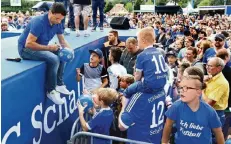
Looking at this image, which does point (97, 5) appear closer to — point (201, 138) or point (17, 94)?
point (17, 94)

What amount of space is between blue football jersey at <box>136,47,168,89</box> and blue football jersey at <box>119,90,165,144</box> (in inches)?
8.5

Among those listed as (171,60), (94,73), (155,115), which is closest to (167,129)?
(155,115)

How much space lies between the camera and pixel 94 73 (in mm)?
5184

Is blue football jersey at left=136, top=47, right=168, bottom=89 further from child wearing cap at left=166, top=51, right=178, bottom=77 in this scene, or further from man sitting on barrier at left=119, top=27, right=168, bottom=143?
child wearing cap at left=166, top=51, right=178, bottom=77

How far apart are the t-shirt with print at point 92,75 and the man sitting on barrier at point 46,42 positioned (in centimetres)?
99

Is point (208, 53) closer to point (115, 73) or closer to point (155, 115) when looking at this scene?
point (115, 73)

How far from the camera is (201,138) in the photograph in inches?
114

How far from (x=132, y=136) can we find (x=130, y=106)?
1.45ft

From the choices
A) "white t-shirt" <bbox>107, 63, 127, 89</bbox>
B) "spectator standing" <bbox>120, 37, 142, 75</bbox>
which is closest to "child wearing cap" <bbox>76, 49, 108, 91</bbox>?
"white t-shirt" <bbox>107, 63, 127, 89</bbox>

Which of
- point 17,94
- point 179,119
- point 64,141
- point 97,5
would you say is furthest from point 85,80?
point 97,5

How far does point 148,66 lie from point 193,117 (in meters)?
1.03

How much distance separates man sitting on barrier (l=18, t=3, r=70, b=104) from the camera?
3777 millimetres

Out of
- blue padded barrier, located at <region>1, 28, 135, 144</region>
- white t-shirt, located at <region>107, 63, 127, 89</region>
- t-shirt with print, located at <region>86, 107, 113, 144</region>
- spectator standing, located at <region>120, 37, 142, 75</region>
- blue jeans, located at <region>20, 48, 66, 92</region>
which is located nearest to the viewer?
blue padded barrier, located at <region>1, 28, 135, 144</region>

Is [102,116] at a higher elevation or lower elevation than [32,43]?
lower
